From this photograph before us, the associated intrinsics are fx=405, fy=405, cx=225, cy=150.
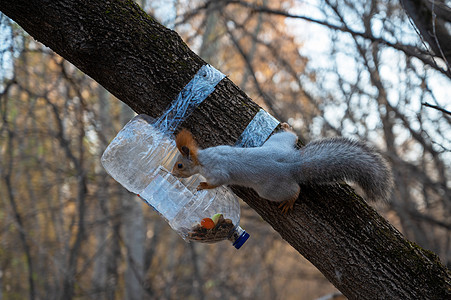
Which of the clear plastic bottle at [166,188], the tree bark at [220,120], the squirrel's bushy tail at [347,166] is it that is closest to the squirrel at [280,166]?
the squirrel's bushy tail at [347,166]

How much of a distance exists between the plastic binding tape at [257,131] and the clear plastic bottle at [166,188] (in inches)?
13.4

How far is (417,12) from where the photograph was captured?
3.08 m

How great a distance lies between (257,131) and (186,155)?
378 mm

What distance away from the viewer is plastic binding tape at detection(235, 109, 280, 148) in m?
1.91

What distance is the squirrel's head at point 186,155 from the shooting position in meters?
1.74

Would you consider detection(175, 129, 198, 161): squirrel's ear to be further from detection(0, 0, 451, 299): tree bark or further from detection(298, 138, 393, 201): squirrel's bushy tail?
detection(298, 138, 393, 201): squirrel's bushy tail

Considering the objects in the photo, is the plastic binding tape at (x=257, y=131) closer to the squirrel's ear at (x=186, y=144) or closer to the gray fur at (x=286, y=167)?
the gray fur at (x=286, y=167)

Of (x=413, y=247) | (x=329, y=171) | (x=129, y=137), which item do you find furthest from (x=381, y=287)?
(x=129, y=137)

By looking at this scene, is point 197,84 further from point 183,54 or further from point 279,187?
point 279,187

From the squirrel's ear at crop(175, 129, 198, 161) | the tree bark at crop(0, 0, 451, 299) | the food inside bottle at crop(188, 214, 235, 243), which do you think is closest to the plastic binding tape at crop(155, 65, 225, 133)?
the tree bark at crop(0, 0, 451, 299)

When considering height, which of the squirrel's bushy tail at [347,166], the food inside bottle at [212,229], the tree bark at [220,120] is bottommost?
the food inside bottle at [212,229]

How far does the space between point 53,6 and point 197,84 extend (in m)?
0.72

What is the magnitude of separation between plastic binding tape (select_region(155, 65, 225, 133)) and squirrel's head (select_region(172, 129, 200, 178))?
13cm

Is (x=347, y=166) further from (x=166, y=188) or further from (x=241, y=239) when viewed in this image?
(x=166, y=188)
